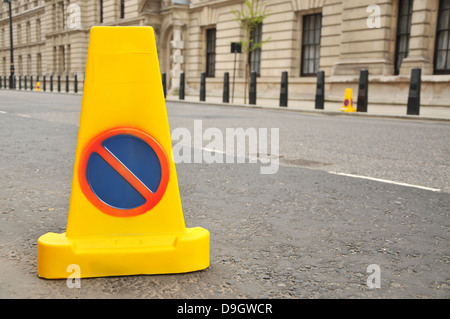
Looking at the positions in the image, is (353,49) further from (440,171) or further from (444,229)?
(444,229)

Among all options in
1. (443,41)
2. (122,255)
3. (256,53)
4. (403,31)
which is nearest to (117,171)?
(122,255)

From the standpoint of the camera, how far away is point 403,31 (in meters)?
17.9

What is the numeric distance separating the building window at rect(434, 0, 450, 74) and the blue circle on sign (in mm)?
16471

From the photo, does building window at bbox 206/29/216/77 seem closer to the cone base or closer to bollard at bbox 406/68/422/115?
bollard at bbox 406/68/422/115

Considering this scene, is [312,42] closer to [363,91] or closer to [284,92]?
[284,92]

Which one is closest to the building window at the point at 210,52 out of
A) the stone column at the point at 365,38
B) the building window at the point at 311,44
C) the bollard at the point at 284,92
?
the building window at the point at 311,44

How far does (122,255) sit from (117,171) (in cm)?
34

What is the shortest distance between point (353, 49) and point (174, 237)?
1829cm

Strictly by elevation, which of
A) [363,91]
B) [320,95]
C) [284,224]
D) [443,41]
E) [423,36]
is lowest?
[284,224]

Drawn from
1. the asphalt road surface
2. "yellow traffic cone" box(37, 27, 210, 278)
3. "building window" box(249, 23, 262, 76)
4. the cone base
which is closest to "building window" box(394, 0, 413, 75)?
"building window" box(249, 23, 262, 76)

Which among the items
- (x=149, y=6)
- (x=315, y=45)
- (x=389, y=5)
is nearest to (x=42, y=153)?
(x=389, y=5)

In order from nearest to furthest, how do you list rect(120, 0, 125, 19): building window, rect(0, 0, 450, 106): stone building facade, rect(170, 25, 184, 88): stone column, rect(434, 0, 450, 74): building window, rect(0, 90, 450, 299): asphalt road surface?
rect(0, 90, 450, 299): asphalt road surface < rect(434, 0, 450, 74): building window < rect(0, 0, 450, 106): stone building facade < rect(170, 25, 184, 88): stone column < rect(120, 0, 125, 19): building window

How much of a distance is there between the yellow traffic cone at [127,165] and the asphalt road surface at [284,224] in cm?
14

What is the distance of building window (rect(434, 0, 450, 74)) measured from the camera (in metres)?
16.4
